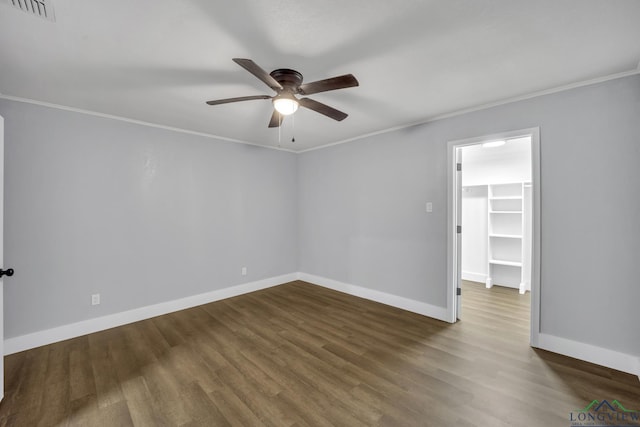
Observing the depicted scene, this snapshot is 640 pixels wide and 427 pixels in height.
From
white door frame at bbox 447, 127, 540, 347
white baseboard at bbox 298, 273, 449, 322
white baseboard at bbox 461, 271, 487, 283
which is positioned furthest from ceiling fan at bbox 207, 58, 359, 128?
white baseboard at bbox 461, 271, 487, 283

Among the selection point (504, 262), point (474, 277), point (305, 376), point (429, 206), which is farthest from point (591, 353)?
point (474, 277)

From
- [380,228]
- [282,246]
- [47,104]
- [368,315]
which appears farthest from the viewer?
[282,246]

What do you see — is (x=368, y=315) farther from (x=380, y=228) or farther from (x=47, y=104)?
(x=47, y=104)

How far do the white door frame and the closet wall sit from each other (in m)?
1.81

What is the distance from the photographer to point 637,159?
2.20m

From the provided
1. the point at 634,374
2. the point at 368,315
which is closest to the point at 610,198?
the point at 634,374

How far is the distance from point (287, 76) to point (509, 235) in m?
4.56

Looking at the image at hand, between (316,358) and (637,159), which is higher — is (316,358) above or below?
below

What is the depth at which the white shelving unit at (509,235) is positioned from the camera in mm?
4500

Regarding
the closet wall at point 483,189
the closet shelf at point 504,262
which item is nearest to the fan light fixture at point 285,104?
the closet wall at point 483,189

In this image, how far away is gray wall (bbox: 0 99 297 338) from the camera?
2689 mm

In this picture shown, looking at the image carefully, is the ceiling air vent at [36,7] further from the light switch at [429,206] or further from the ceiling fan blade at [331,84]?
the light switch at [429,206]

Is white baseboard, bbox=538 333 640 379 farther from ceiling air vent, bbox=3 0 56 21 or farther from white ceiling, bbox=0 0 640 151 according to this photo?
ceiling air vent, bbox=3 0 56 21

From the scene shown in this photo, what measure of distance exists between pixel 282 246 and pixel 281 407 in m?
3.19
